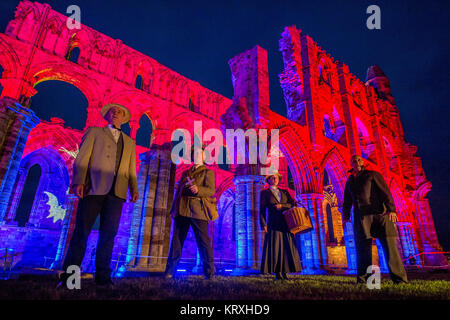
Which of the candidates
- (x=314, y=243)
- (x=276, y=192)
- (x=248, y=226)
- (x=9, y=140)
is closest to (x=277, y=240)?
(x=276, y=192)

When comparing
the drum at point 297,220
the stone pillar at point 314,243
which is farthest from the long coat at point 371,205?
the stone pillar at point 314,243

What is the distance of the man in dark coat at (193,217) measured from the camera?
358 centimetres

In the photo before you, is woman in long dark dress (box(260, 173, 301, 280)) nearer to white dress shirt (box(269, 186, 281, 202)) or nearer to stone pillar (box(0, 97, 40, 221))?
white dress shirt (box(269, 186, 281, 202))

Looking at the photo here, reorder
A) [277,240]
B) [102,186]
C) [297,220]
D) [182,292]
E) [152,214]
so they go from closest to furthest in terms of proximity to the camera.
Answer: [182,292] → [102,186] → [297,220] → [277,240] → [152,214]

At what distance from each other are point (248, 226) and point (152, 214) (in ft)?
12.1

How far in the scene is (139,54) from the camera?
13.4 meters

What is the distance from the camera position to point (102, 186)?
8.13 ft

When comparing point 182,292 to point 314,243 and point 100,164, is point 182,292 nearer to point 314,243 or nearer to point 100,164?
point 100,164

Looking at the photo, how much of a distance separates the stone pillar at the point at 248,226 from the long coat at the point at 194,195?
12.1ft

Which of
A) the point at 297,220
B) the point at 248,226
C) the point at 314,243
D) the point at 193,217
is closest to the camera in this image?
the point at 193,217

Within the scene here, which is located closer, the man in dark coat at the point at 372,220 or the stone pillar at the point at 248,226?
the man in dark coat at the point at 372,220

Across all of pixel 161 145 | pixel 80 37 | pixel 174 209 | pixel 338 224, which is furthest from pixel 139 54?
pixel 338 224

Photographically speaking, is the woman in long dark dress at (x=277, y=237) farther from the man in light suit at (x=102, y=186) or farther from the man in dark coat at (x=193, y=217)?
the man in light suit at (x=102, y=186)

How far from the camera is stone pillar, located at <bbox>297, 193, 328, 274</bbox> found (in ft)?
29.8
